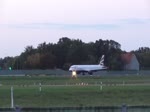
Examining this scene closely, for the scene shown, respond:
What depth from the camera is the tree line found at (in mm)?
180375

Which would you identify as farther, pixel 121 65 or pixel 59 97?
pixel 121 65

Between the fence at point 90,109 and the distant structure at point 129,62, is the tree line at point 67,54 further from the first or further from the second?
the fence at point 90,109

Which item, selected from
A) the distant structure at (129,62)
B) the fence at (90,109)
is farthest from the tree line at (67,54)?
the fence at (90,109)

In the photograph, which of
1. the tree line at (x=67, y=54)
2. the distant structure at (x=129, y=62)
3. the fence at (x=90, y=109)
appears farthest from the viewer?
the distant structure at (x=129, y=62)

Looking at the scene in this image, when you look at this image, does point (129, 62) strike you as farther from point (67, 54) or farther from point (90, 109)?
point (90, 109)

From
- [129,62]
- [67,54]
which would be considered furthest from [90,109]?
[129,62]

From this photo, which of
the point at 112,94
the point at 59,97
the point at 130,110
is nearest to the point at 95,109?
the point at 130,110

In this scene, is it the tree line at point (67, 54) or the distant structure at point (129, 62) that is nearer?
the tree line at point (67, 54)

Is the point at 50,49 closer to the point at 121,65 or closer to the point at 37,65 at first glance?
the point at 37,65

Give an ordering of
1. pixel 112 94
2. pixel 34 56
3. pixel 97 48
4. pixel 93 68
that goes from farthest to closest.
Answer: pixel 97 48 < pixel 34 56 < pixel 93 68 < pixel 112 94

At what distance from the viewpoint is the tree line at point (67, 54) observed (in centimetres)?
18038

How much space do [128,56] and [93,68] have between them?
3338 cm

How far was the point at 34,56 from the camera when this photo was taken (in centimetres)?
17712

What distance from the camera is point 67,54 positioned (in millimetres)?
181250
